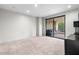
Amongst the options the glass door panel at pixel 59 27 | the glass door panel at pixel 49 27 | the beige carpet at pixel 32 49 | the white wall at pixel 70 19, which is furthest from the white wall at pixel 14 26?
the white wall at pixel 70 19

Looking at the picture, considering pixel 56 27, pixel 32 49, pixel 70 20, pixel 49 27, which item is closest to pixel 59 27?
pixel 56 27

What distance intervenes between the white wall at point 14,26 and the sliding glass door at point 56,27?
2031 millimetres

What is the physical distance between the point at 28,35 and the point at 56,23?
3173 millimetres

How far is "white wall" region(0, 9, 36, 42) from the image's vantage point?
5957mm

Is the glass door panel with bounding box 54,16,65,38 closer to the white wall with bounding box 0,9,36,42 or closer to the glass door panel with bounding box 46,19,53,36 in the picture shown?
the glass door panel with bounding box 46,19,53,36

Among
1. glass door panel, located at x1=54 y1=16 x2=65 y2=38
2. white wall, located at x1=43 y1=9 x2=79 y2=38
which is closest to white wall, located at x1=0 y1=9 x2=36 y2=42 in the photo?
glass door panel, located at x1=54 y1=16 x2=65 y2=38

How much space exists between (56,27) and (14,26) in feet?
13.9

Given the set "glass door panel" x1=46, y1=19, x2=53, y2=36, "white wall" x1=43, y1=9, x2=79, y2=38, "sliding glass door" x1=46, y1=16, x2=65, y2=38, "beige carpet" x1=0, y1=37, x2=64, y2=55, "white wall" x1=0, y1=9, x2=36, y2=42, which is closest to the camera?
"beige carpet" x1=0, y1=37, x2=64, y2=55

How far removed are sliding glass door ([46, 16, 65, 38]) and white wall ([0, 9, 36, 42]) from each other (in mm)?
2031

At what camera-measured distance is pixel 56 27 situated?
8695mm

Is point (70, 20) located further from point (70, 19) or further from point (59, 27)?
point (59, 27)
